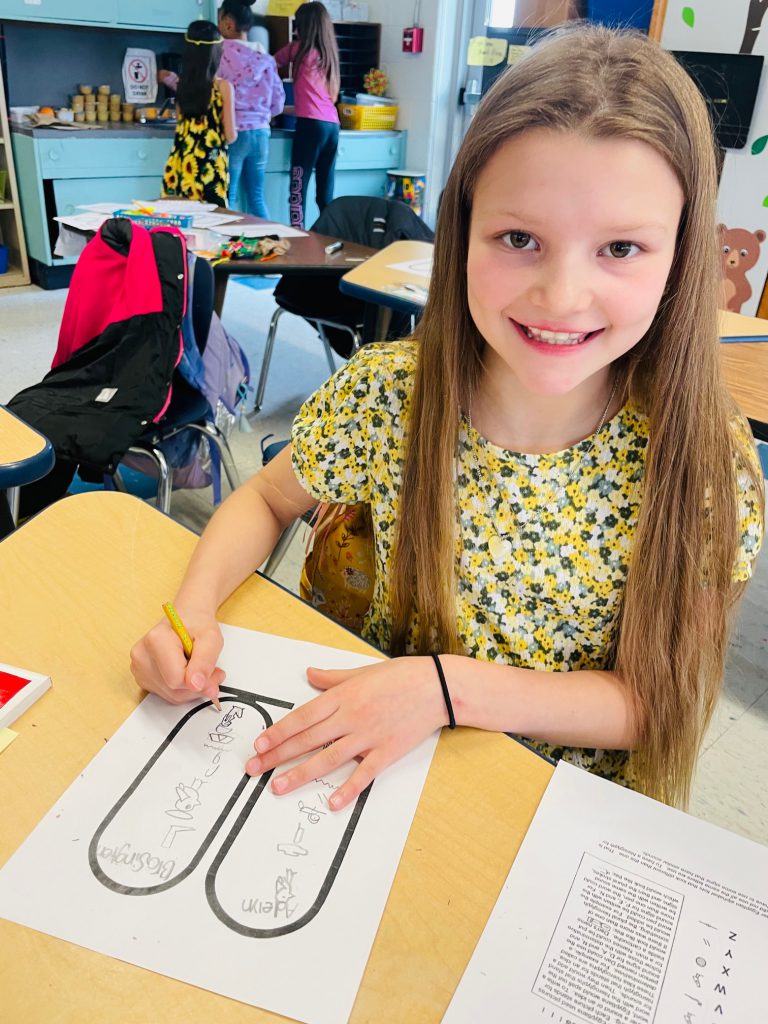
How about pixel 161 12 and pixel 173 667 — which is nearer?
pixel 173 667

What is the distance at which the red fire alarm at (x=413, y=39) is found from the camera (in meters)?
5.16

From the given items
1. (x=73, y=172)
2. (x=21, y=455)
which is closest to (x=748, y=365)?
(x=21, y=455)

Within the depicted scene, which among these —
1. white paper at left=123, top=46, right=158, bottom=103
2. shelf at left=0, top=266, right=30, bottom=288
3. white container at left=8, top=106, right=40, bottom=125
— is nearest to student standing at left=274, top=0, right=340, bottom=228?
white paper at left=123, top=46, right=158, bottom=103

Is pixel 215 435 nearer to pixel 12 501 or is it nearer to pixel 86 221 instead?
pixel 12 501

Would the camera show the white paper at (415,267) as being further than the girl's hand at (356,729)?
Yes

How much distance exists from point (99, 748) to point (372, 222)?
2605 millimetres

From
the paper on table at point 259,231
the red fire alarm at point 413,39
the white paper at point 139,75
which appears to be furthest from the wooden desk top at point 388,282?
the red fire alarm at point 413,39

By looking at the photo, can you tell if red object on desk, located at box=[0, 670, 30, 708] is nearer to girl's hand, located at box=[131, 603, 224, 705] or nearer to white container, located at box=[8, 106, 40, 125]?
girl's hand, located at box=[131, 603, 224, 705]

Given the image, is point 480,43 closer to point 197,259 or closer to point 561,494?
point 197,259

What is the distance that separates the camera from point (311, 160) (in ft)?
16.1

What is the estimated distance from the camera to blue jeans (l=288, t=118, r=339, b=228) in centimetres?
481

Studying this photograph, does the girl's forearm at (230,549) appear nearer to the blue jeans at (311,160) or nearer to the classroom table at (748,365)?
the classroom table at (748,365)

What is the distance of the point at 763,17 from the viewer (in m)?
3.26

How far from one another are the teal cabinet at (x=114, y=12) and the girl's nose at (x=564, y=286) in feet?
14.5
